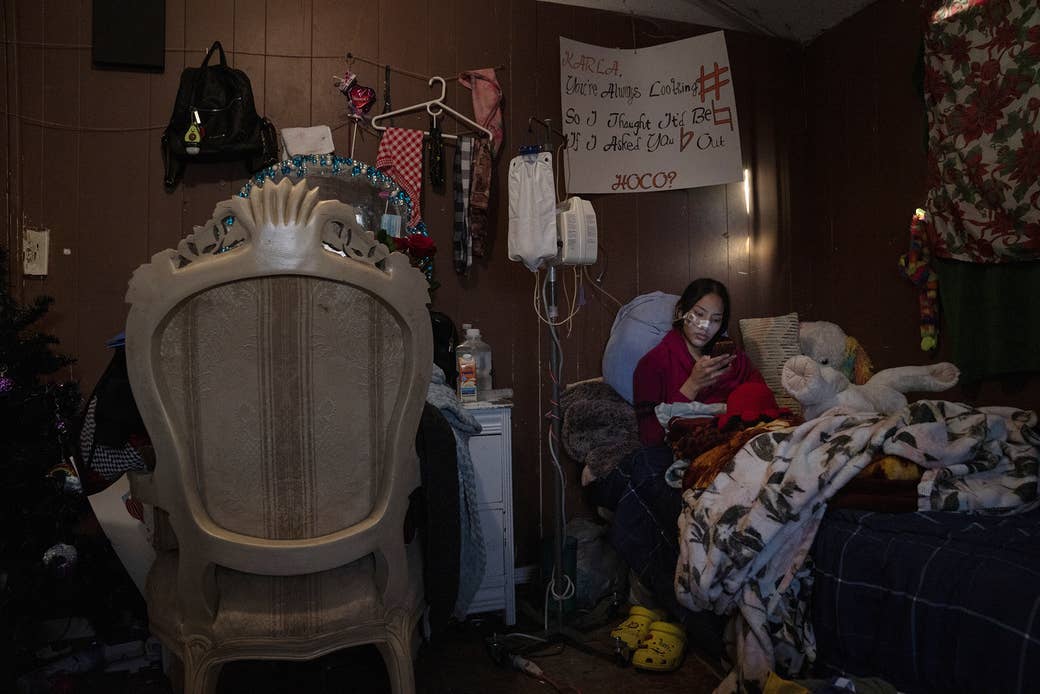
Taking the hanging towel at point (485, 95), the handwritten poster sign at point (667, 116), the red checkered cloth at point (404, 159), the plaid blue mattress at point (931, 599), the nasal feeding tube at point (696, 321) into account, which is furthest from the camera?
the handwritten poster sign at point (667, 116)

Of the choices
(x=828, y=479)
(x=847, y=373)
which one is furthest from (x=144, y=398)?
(x=847, y=373)

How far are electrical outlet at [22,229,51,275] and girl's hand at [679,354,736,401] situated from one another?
6.93 ft

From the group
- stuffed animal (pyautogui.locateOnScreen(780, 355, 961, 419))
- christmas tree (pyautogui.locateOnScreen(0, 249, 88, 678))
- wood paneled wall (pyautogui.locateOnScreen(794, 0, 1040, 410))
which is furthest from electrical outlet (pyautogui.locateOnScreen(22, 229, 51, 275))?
wood paneled wall (pyautogui.locateOnScreen(794, 0, 1040, 410))

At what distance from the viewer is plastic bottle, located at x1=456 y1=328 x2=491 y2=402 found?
2.05 m

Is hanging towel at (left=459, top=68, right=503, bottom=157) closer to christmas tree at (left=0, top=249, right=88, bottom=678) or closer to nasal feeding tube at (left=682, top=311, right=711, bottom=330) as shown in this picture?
nasal feeding tube at (left=682, top=311, right=711, bottom=330)

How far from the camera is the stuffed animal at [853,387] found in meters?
1.69

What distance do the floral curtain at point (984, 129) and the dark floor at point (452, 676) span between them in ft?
5.24

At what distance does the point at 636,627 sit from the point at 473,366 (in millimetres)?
907

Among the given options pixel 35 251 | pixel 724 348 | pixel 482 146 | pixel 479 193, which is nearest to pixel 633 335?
pixel 724 348

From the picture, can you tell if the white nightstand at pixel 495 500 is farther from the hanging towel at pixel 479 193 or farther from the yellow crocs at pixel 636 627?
the hanging towel at pixel 479 193

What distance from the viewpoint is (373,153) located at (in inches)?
91.5

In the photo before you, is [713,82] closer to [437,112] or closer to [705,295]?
[705,295]

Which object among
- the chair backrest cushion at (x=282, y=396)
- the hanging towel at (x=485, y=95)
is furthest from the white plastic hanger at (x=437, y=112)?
the chair backrest cushion at (x=282, y=396)

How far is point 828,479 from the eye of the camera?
128cm
